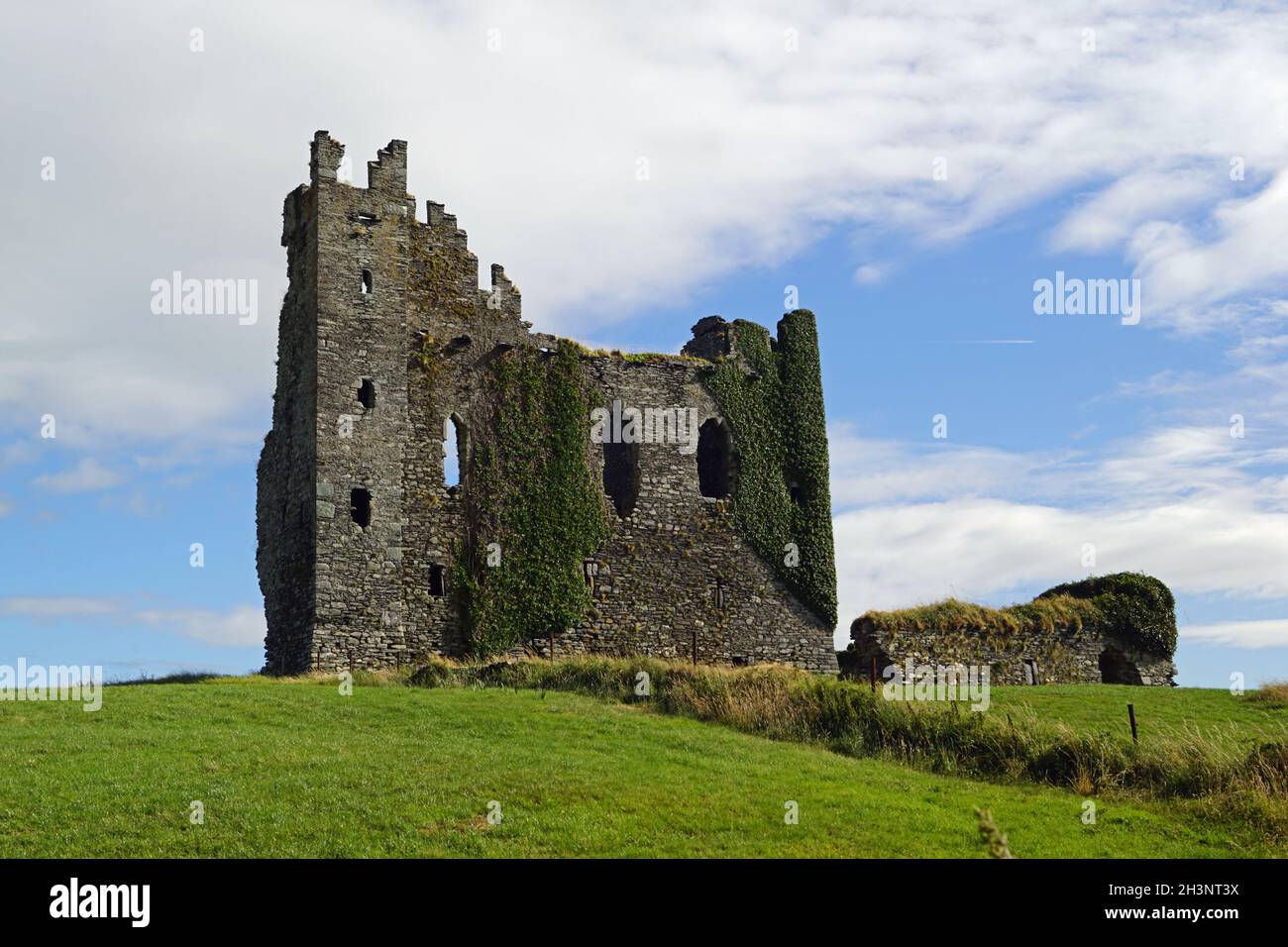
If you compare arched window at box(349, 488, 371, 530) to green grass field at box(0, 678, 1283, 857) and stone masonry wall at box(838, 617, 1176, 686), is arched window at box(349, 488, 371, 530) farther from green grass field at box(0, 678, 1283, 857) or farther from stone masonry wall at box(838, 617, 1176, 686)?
stone masonry wall at box(838, 617, 1176, 686)

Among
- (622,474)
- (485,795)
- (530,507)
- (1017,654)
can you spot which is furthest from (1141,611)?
(485,795)

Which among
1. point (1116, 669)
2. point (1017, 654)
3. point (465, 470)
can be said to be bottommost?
point (1116, 669)

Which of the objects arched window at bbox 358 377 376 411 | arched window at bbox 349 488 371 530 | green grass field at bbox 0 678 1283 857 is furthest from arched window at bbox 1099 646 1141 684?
arched window at bbox 358 377 376 411

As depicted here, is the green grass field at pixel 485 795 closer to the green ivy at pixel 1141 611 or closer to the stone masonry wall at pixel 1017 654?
the stone masonry wall at pixel 1017 654

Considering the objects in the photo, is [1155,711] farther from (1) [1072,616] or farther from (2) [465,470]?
(2) [465,470]

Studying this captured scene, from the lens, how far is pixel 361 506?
3538 cm

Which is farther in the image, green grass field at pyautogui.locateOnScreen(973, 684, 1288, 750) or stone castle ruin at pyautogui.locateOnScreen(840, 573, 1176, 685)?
stone castle ruin at pyautogui.locateOnScreen(840, 573, 1176, 685)

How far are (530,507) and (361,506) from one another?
4874 mm

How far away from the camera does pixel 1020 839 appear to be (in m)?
17.5

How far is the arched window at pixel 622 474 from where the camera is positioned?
39.9 m

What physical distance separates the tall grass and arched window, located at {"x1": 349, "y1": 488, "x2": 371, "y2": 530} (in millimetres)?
6069

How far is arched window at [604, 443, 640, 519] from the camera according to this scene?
131 ft
